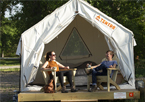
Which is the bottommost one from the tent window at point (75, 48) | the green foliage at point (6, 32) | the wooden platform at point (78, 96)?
the wooden platform at point (78, 96)

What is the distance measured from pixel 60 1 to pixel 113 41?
21.4ft


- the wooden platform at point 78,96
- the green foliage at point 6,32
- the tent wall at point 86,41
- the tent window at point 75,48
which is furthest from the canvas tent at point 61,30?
the green foliage at point 6,32

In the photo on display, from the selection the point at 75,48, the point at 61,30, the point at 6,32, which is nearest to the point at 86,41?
the point at 75,48

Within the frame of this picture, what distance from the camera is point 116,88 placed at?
493 centimetres

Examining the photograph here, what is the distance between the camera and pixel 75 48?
8109mm

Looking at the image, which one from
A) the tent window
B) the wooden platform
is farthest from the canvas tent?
the tent window

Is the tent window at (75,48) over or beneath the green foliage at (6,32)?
beneath

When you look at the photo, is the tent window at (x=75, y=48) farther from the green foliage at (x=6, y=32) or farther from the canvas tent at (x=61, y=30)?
the green foliage at (x=6, y=32)

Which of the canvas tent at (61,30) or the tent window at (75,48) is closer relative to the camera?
the canvas tent at (61,30)

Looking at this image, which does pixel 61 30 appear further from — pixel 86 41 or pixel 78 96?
pixel 86 41

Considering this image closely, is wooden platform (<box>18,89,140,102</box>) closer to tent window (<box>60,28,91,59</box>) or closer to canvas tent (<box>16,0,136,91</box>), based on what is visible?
canvas tent (<box>16,0,136,91</box>)

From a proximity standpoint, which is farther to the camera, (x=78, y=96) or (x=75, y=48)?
(x=75, y=48)

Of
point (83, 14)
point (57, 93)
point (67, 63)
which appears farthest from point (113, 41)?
point (67, 63)

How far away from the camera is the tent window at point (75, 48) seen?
805cm
